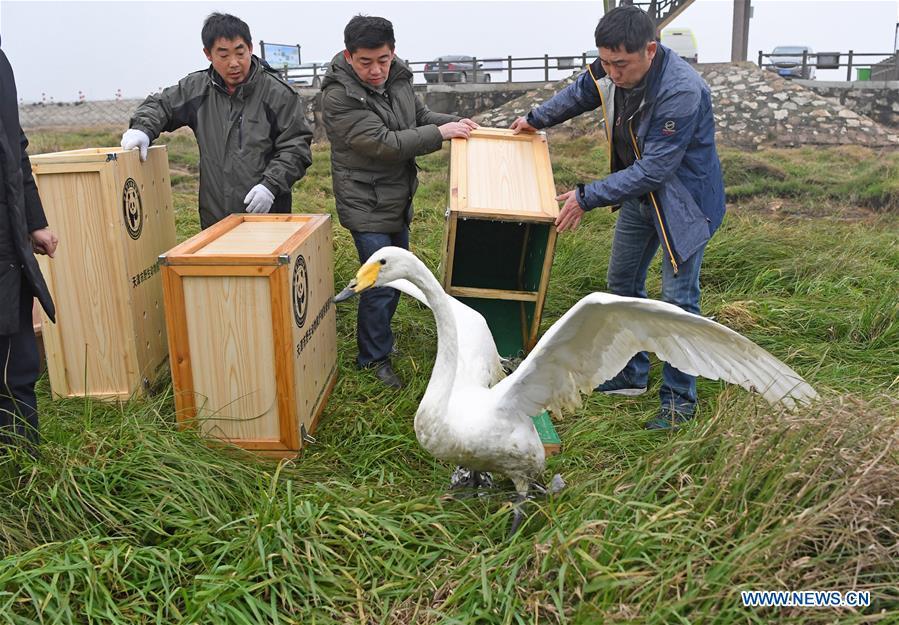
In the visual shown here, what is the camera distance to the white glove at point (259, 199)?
4.09 meters

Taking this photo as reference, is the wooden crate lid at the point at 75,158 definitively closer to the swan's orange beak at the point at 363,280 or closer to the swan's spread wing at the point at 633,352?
the swan's orange beak at the point at 363,280

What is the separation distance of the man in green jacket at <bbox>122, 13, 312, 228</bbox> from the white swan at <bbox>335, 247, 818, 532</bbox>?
1.61 metres

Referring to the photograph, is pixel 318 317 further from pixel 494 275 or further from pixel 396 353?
pixel 494 275

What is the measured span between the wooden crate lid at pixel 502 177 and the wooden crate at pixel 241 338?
900 millimetres

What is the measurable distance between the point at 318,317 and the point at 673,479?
6.66ft

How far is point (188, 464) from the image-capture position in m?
2.94

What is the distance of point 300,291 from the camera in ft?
11.3

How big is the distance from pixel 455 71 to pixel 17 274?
22924 millimetres

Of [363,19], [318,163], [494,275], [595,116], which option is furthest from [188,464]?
[595,116]

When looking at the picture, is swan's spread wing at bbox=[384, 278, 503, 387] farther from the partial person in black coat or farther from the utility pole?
the utility pole

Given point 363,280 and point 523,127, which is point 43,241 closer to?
A: point 363,280

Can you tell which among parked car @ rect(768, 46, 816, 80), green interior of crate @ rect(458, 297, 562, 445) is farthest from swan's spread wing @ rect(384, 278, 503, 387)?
parked car @ rect(768, 46, 816, 80)

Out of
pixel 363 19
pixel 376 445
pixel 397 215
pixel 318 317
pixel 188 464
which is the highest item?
pixel 363 19

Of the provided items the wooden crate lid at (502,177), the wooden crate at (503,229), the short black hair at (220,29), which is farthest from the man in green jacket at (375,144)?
the short black hair at (220,29)
